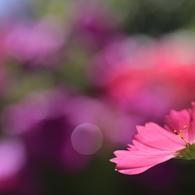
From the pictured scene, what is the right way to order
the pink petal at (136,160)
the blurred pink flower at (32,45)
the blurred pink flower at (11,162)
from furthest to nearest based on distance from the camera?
the blurred pink flower at (32,45) → the blurred pink flower at (11,162) → the pink petal at (136,160)

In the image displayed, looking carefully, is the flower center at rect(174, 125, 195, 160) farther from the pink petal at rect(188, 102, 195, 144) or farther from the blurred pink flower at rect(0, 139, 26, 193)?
the blurred pink flower at rect(0, 139, 26, 193)

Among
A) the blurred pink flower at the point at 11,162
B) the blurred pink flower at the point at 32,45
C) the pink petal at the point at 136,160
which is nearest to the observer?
the pink petal at the point at 136,160

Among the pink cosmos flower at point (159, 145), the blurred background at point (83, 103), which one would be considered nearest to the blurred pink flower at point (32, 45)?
the blurred background at point (83, 103)

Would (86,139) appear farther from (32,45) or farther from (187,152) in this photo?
(187,152)

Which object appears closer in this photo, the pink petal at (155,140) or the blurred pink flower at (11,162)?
the pink petal at (155,140)

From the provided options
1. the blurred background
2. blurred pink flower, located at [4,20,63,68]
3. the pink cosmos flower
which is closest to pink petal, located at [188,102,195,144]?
the pink cosmos flower

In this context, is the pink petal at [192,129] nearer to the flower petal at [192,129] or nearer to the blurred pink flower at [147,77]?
the flower petal at [192,129]
